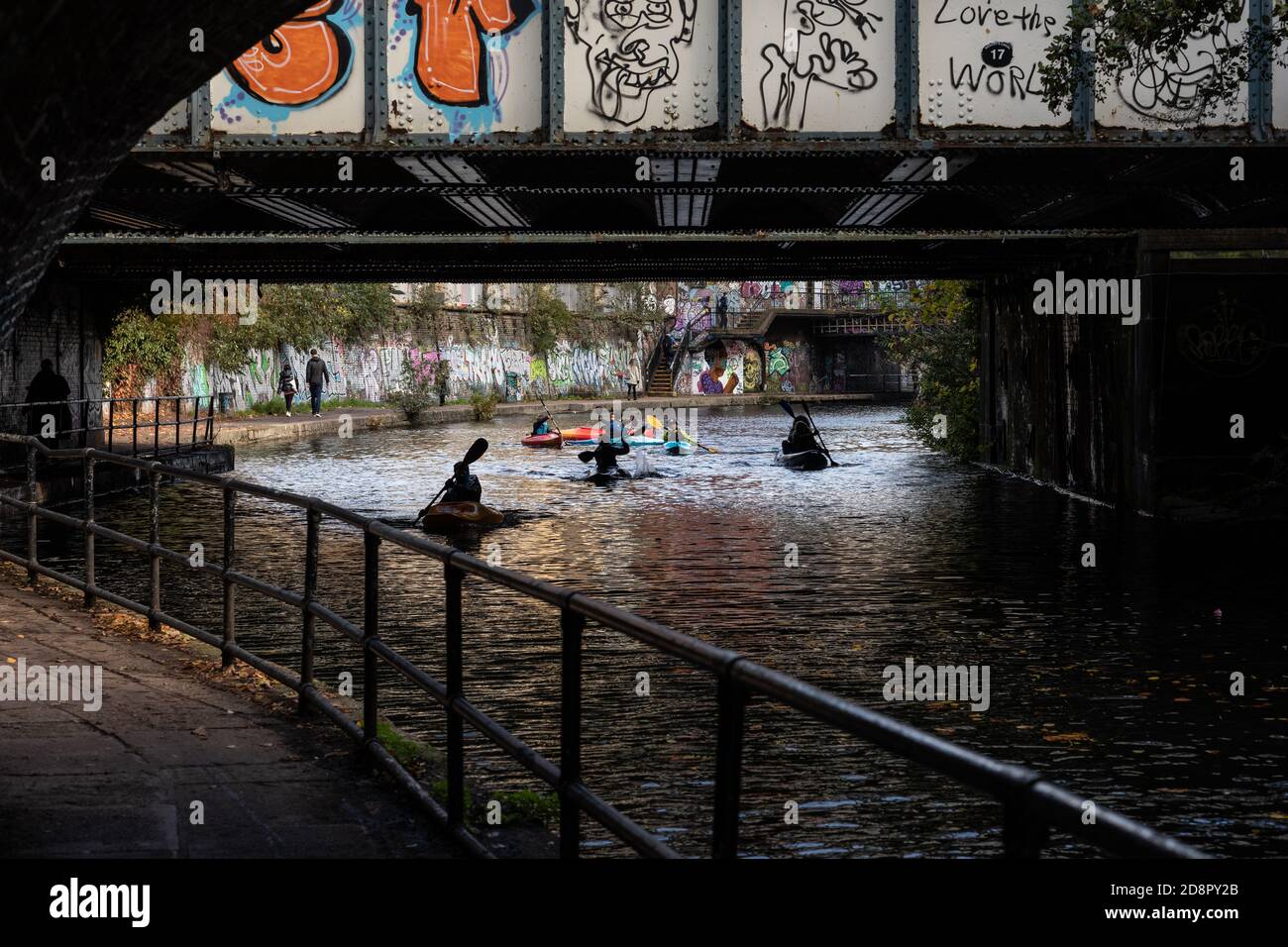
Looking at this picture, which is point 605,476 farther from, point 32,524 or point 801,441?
point 32,524

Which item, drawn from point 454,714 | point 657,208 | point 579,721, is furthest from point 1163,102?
point 579,721

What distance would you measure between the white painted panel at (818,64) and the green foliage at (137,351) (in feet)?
68.3

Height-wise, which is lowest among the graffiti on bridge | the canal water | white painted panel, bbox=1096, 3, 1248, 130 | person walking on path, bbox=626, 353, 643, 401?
the canal water

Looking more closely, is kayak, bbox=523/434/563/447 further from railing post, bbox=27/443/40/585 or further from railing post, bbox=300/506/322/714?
railing post, bbox=300/506/322/714

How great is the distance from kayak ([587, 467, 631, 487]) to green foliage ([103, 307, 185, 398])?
12.2 metres

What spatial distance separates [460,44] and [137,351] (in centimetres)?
2193

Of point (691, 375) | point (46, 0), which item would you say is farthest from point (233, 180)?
point (691, 375)

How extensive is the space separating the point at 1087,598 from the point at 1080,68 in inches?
222

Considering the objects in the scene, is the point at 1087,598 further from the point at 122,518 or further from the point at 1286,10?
the point at 122,518

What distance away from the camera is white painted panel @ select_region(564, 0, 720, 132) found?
16484mm

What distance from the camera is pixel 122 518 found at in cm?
2005

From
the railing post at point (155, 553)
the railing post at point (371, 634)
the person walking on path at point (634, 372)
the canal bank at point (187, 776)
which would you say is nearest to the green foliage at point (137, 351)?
Result: the railing post at point (155, 553)

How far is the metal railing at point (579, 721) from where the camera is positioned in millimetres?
2441

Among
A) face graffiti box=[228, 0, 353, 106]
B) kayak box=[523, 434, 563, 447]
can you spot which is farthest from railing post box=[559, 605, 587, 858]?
kayak box=[523, 434, 563, 447]
